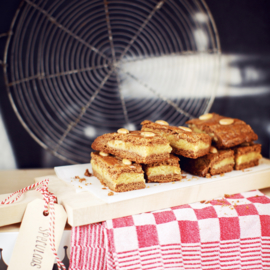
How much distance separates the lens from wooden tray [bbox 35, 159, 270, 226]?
1081 millimetres

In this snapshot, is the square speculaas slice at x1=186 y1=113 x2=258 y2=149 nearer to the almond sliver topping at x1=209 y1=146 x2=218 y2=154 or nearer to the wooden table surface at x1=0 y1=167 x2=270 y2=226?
the almond sliver topping at x1=209 y1=146 x2=218 y2=154

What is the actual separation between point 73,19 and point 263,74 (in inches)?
55.1

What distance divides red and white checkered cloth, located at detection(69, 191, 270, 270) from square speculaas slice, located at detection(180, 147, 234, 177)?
11.4 inches

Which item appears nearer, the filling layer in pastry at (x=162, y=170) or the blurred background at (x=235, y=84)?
the filling layer in pastry at (x=162, y=170)

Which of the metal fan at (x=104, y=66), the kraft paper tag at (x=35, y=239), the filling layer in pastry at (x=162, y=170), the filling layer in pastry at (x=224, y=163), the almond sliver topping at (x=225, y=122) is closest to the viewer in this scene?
the kraft paper tag at (x=35, y=239)

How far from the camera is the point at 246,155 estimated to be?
160cm

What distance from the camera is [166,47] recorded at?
208cm

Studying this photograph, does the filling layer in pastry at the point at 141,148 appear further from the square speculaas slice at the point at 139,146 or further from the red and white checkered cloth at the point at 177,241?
the red and white checkered cloth at the point at 177,241

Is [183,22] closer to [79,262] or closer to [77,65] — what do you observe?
[77,65]

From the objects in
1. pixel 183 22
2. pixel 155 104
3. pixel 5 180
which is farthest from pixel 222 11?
pixel 5 180

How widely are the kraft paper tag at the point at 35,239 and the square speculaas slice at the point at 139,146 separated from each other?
400 mm

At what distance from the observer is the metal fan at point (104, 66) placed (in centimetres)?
178

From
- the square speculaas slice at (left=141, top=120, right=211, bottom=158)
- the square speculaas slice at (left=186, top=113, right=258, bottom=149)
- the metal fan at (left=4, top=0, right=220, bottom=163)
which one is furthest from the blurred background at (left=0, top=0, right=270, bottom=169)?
the square speculaas slice at (left=141, top=120, right=211, bottom=158)

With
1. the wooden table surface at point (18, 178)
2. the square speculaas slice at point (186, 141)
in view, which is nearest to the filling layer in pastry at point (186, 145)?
the square speculaas slice at point (186, 141)
